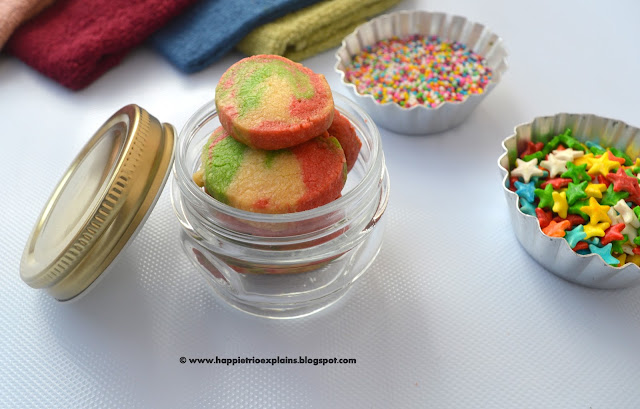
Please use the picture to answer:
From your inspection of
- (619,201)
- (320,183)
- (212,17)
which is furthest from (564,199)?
(212,17)

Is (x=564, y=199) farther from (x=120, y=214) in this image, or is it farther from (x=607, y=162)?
(x=120, y=214)

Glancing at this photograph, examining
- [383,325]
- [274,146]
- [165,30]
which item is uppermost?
[274,146]

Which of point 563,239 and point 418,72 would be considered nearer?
point 563,239

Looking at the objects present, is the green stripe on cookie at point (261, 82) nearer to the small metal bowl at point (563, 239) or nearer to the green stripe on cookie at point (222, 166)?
the green stripe on cookie at point (222, 166)

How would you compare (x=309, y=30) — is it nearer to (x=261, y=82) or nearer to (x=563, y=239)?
(x=261, y=82)

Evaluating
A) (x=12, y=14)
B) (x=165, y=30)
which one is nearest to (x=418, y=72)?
(x=165, y=30)

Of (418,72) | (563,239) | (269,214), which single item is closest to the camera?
(269,214)
